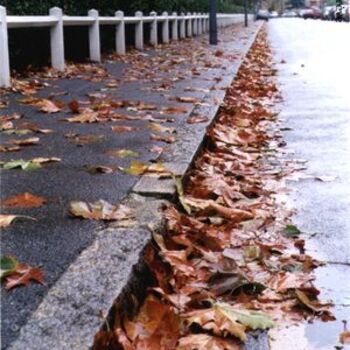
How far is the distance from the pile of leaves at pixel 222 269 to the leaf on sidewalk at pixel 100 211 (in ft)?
0.65

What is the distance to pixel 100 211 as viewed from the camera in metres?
A: 3.28

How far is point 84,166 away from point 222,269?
1610mm

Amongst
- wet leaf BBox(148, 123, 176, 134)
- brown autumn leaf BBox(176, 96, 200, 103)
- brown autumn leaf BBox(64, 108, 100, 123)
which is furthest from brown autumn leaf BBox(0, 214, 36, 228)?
brown autumn leaf BBox(176, 96, 200, 103)

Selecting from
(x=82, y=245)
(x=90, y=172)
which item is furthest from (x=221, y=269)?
(x=90, y=172)

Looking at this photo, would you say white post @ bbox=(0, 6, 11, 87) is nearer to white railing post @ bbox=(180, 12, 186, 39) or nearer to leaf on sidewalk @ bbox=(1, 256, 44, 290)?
leaf on sidewalk @ bbox=(1, 256, 44, 290)

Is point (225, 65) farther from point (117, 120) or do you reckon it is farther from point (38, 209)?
point (38, 209)

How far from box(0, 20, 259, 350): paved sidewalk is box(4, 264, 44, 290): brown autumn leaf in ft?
0.11

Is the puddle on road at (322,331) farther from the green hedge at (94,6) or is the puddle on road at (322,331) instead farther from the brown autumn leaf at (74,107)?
the green hedge at (94,6)

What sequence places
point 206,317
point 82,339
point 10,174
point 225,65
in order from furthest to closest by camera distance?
1. point 225,65
2. point 10,174
3. point 206,317
4. point 82,339

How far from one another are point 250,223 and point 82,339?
1.69 meters

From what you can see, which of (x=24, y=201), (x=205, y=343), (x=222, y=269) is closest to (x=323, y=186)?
(x=222, y=269)

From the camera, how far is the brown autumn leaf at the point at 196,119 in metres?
5.80

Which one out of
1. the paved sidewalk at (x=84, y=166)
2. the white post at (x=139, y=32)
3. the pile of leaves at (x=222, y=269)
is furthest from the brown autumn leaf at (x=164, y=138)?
the white post at (x=139, y=32)

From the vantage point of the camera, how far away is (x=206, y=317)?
2.48 m
